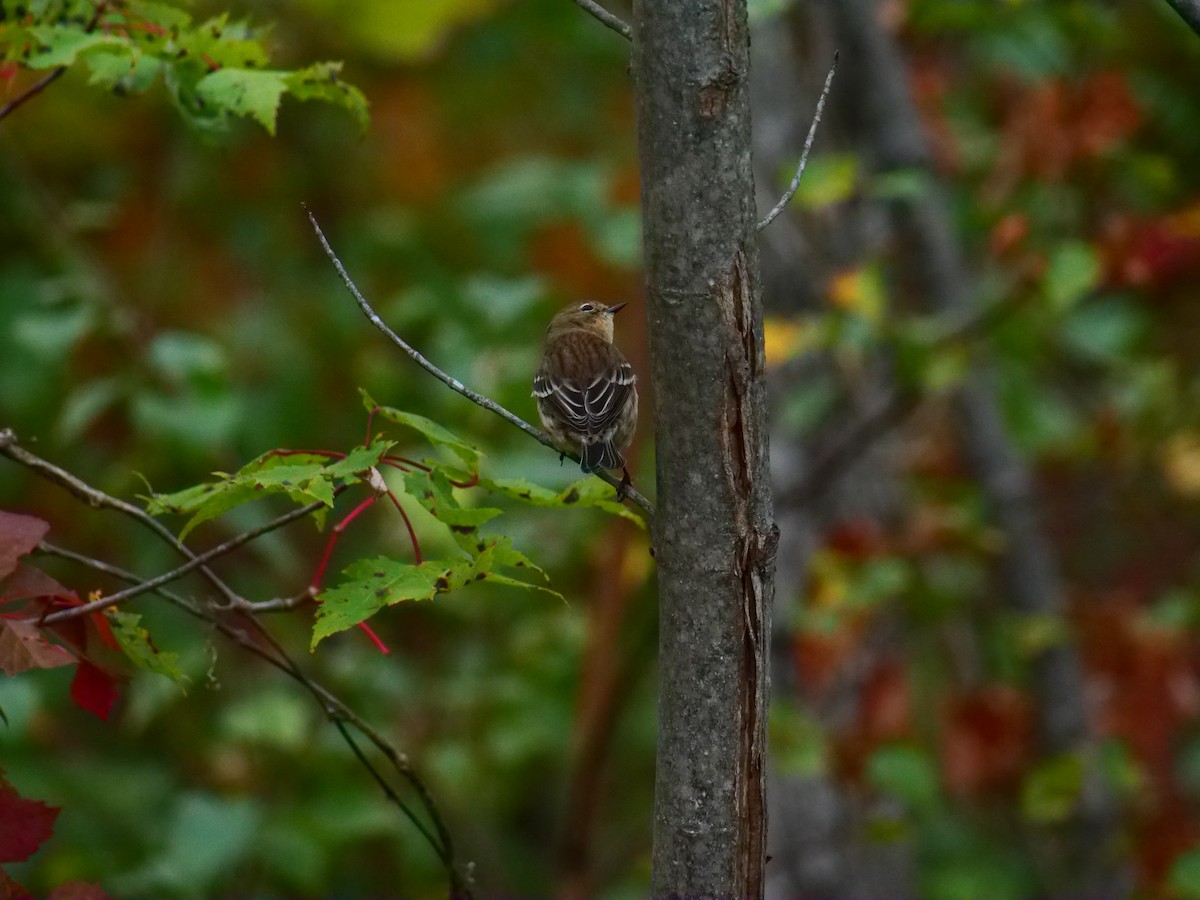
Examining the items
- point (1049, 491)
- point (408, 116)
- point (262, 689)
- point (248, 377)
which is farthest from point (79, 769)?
point (1049, 491)

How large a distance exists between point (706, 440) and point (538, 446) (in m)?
3.44

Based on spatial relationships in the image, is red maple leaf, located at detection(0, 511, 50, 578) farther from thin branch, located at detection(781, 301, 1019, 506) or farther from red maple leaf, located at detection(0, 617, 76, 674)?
thin branch, located at detection(781, 301, 1019, 506)

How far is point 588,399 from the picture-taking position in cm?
385

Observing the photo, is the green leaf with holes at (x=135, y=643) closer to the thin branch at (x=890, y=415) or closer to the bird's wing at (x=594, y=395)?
the bird's wing at (x=594, y=395)

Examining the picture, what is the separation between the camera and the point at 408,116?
26.0 feet

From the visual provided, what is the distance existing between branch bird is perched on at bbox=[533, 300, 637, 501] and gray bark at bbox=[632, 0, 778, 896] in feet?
5.04

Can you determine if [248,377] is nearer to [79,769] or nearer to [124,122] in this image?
[124,122]

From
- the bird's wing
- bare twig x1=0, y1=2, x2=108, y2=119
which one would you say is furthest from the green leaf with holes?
the bird's wing

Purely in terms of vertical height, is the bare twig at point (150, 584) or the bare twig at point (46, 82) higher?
the bare twig at point (46, 82)

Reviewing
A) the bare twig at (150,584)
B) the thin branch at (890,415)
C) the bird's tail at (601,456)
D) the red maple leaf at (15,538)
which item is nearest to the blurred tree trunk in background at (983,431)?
the thin branch at (890,415)

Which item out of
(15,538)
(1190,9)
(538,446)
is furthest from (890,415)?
(15,538)

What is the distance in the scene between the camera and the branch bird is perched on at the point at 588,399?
3.72m

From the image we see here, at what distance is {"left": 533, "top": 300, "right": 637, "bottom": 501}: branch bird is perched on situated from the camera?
12.2 ft

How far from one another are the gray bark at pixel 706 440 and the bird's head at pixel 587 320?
2.78m
